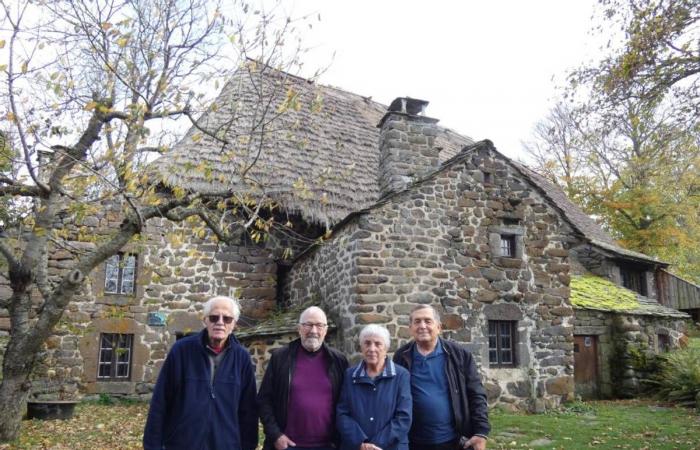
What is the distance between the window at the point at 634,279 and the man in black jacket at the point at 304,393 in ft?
54.3

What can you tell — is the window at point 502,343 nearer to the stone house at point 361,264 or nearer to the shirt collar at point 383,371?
the stone house at point 361,264

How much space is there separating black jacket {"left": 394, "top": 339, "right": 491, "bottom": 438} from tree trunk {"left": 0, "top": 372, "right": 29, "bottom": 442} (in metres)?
4.90

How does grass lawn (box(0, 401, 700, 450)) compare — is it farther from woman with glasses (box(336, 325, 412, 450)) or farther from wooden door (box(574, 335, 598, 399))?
woman with glasses (box(336, 325, 412, 450))

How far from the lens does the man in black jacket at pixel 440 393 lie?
12.5 ft

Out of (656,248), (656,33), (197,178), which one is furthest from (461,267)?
(656,248)

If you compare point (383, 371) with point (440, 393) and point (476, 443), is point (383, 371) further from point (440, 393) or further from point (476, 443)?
point (476, 443)

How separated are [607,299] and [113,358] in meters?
12.1

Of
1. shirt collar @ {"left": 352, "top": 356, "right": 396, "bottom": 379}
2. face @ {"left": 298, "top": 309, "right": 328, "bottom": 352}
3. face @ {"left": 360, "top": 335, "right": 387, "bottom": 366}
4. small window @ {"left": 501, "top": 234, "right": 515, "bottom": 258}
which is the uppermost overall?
small window @ {"left": 501, "top": 234, "right": 515, "bottom": 258}

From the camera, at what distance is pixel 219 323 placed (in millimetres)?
3650

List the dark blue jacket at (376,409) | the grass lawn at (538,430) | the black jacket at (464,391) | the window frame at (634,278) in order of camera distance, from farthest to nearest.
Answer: the window frame at (634,278)
the grass lawn at (538,430)
the black jacket at (464,391)
the dark blue jacket at (376,409)

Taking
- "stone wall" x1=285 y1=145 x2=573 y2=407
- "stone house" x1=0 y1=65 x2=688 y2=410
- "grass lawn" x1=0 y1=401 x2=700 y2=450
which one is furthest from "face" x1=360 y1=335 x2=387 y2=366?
"stone wall" x1=285 y1=145 x2=573 y2=407

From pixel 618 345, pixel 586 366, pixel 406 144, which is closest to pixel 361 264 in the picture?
pixel 406 144

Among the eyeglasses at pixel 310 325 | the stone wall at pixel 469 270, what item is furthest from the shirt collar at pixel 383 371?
the stone wall at pixel 469 270

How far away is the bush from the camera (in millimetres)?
11414
